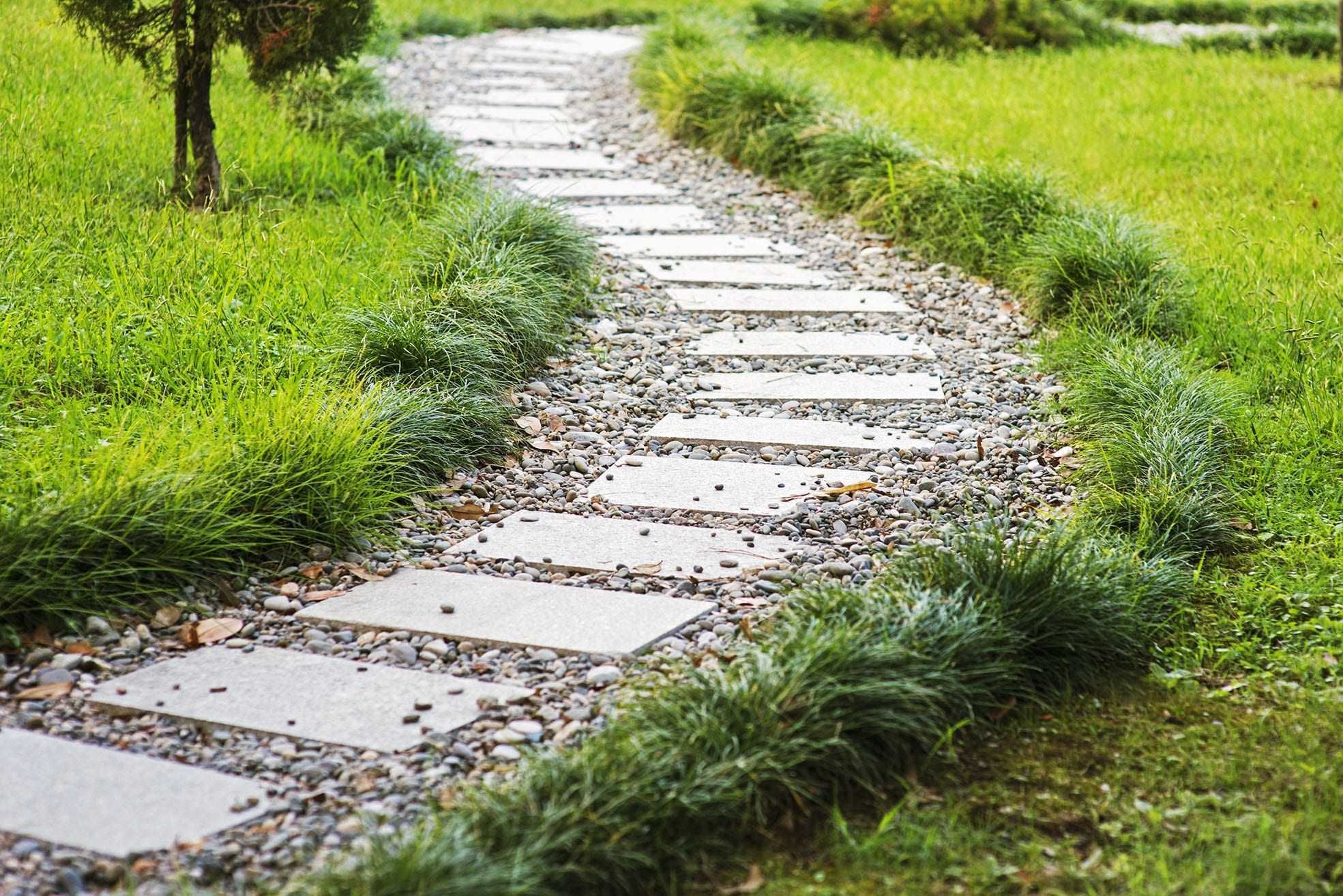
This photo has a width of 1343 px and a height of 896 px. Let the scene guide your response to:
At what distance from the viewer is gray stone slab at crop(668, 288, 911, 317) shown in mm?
4539

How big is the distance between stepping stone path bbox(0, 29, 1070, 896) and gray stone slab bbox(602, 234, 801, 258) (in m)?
0.02

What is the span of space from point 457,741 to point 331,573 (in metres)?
0.73

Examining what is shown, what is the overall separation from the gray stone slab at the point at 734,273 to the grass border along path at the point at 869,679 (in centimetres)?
117

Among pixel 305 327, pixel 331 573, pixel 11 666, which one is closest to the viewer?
pixel 11 666

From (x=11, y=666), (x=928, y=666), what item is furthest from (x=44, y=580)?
(x=928, y=666)

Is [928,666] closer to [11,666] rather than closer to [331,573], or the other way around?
[331,573]

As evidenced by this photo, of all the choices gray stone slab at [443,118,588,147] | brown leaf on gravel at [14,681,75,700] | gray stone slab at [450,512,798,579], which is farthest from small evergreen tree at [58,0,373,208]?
brown leaf on gravel at [14,681,75,700]

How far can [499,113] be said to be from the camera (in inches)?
280

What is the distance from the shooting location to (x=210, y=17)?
4.62m

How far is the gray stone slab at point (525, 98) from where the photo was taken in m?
7.39

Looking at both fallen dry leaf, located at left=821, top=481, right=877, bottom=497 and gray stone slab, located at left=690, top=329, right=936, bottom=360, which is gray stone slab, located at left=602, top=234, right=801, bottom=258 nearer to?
gray stone slab, located at left=690, top=329, right=936, bottom=360

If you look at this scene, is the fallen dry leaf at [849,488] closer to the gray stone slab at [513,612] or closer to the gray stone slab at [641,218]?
the gray stone slab at [513,612]

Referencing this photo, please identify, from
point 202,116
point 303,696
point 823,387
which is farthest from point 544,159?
point 303,696

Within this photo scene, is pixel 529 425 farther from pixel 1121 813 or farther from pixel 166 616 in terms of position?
pixel 1121 813
